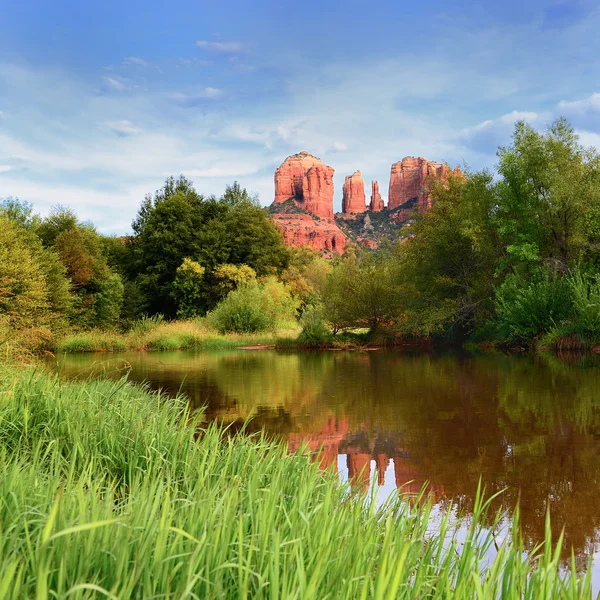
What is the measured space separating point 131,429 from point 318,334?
60.2ft

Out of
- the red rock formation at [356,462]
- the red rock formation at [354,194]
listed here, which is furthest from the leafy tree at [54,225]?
the red rock formation at [354,194]

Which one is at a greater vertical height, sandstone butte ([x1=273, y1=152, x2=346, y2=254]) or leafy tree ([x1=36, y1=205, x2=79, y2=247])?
sandstone butte ([x1=273, y1=152, x2=346, y2=254])

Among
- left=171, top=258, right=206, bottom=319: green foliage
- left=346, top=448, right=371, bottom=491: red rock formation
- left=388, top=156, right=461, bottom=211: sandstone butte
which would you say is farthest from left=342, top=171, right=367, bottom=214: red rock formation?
left=346, top=448, right=371, bottom=491: red rock formation

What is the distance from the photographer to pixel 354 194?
127 metres

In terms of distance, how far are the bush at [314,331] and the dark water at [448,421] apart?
7470mm

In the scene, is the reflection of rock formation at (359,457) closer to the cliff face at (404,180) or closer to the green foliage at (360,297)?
the green foliage at (360,297)

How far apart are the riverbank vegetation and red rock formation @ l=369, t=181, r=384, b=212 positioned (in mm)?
99481

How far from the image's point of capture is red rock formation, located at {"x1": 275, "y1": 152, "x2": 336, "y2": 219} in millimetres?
119125

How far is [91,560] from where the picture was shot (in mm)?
1574

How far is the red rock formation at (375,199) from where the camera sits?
423 feet

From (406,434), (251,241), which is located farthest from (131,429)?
(251,241)

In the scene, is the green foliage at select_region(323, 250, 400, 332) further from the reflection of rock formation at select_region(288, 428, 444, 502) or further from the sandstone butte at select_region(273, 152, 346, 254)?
the sandstone butte at select_region(273, 152, 346, 254)

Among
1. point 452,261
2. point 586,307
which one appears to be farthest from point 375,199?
point 586,307

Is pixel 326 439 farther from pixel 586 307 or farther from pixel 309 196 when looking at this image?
pixel 309 196
